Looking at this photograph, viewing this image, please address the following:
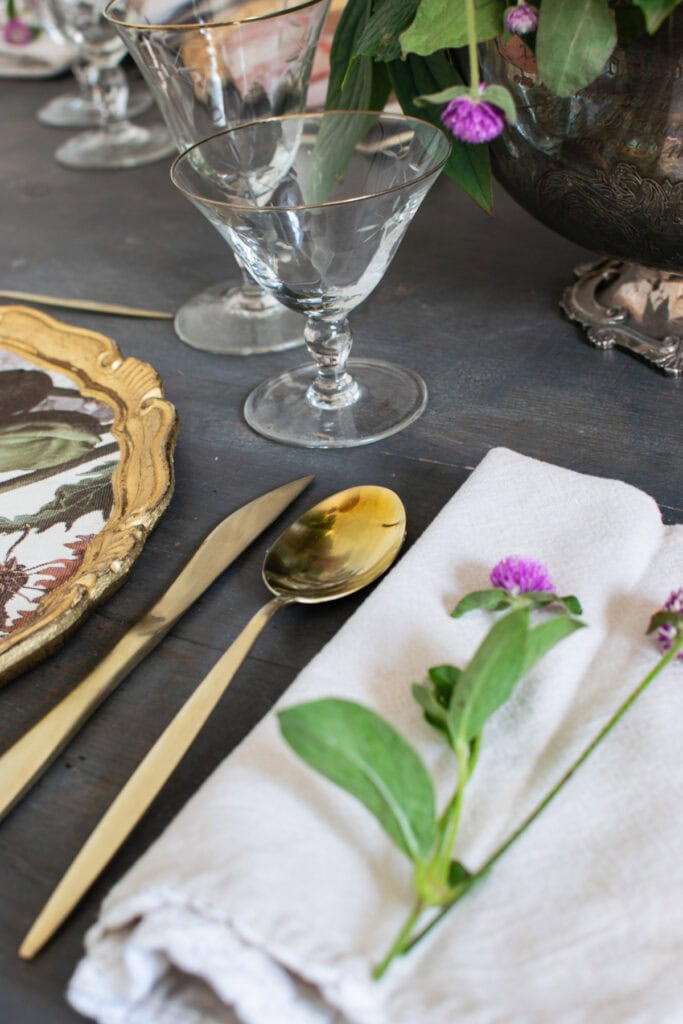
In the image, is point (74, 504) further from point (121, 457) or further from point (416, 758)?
point (416, 758)

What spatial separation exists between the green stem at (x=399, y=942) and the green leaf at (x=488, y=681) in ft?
0.14

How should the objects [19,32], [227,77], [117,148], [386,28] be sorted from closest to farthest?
[386,28]
[227,77]
[117,148]
[19,32]

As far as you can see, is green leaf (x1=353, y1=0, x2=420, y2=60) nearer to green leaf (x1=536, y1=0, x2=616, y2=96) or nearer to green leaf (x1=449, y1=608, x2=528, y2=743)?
green leaf (x1=536, y1=0, x2=616, y2=96)

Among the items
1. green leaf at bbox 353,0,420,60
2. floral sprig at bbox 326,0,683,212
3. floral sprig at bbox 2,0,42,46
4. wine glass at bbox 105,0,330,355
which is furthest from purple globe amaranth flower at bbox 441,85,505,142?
floral sprig at bbox 2,0,42,46

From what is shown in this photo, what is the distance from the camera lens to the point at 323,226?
41 cm

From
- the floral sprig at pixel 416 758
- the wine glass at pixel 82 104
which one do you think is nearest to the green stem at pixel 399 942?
the floral sprig at pixel 416 758

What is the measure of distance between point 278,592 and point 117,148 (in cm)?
61

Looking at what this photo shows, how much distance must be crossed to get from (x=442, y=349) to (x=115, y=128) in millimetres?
484

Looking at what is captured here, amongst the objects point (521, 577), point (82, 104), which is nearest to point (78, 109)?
point (82, 104)

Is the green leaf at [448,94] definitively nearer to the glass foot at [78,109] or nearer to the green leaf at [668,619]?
the green leaf at [668,619]

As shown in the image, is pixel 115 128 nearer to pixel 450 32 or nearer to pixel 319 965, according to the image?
pixel 450 32

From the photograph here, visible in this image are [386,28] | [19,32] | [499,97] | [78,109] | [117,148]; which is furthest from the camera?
[19,32]

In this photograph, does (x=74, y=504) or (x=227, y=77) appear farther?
(x=227, y=77)

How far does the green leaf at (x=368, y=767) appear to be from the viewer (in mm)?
244
